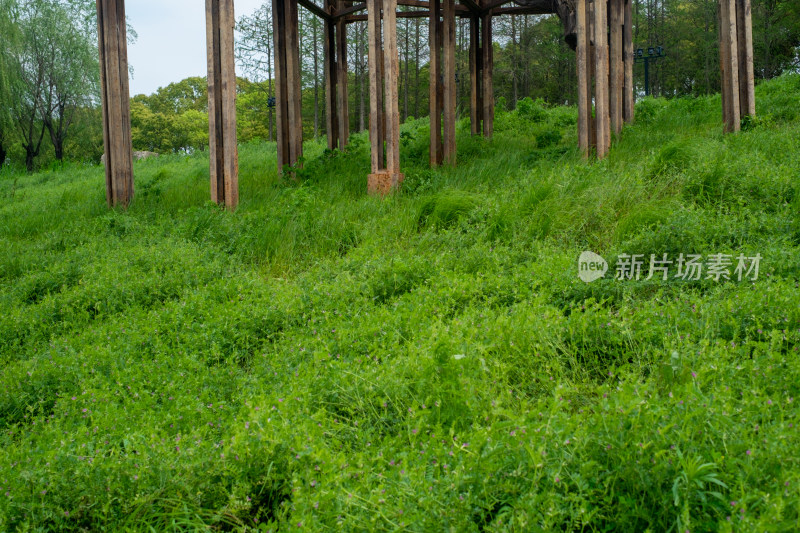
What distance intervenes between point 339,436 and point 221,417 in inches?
31.9

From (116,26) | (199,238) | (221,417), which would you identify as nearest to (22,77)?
(116,26)

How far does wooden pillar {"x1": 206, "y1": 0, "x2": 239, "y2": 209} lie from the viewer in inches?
354

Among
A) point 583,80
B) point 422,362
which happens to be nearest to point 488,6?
point 583,80

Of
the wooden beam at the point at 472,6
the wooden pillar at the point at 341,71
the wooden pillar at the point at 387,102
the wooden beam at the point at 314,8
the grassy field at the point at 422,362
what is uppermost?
the wooden beam at the point at 472,6

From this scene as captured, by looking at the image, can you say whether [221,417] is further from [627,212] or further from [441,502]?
[627,212]

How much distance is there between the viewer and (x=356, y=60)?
31375 mm

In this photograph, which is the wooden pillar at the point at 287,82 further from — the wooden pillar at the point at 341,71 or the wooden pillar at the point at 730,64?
the wooden pillar at the point at 730,64

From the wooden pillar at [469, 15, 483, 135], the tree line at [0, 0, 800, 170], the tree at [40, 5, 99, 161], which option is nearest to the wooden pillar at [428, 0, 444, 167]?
the wooden pillar at [469, 15, 483, 135]

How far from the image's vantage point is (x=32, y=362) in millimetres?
5051

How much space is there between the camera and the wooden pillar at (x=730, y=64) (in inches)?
436

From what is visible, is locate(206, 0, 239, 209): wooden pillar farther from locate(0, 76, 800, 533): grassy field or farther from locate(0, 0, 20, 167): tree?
locate(0, 0, 20, 167): tree

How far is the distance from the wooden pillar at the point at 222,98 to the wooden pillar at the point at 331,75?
4.71m

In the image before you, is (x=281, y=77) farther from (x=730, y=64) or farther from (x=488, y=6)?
(x=730, y=64)

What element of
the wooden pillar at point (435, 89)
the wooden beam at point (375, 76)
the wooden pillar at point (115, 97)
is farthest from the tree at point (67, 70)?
the wooden beam at point (375, 76)
